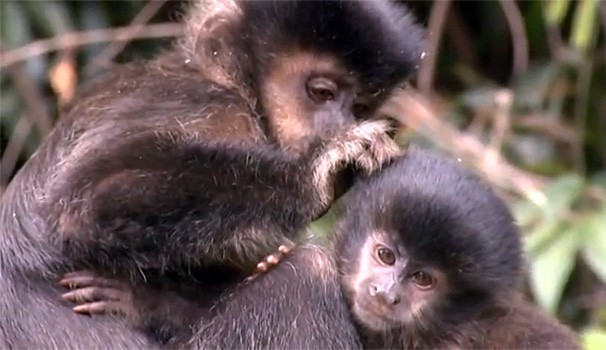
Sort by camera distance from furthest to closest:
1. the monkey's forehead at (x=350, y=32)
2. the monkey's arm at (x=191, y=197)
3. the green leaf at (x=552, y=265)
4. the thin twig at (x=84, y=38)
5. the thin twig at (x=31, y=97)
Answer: the thin twig at (x=31, y=97), the thin twig at (x=84, y=38), the green leaf at (x=552, y=265), the monkey's forehead at (x=350, y=32), the monkey's arm at (x=191, y=197)

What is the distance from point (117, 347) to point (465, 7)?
306cm

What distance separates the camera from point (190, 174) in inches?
94.6

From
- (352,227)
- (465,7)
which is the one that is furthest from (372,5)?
(465,7)

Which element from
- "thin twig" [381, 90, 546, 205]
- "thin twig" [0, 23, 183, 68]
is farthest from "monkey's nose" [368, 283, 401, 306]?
"thin twig" [0, 23, 183, 68]

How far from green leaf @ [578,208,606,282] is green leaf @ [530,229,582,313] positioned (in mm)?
31

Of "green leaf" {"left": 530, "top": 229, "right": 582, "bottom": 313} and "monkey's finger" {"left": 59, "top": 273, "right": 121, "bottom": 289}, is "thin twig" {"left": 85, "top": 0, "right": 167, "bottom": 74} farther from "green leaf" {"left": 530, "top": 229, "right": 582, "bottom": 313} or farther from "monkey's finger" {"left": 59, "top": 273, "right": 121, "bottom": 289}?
"monkey's finger" {"left": 59, "top": 273, "right": 121, "bottom": 289}

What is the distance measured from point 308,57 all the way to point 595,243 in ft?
3.25

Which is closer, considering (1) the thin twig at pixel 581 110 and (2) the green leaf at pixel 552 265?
(2) the green leaf at pixel 552 265

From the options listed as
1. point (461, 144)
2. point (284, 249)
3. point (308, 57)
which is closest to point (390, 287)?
point (284, 249)

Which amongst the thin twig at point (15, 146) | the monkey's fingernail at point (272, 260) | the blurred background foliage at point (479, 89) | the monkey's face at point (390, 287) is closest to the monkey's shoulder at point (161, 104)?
the monkey's fingernail at point (272, 260)

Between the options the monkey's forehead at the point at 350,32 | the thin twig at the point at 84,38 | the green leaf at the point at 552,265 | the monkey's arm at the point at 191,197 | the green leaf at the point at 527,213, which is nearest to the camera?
the monkey's arm at the point at 191,197

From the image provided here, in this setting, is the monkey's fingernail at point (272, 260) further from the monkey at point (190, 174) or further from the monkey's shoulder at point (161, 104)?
the monkey's shoulder at point (161, 104)

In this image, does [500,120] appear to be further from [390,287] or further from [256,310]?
[256,310]

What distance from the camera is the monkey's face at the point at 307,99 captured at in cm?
262
